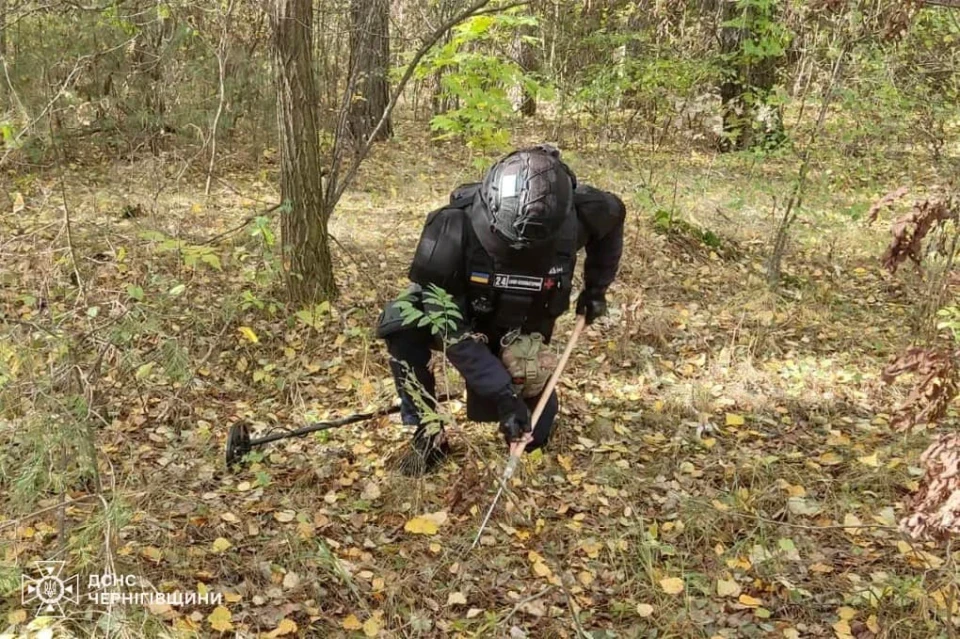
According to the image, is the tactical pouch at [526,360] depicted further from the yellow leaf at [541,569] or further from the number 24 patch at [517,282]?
the yellow leaf at [541,569]

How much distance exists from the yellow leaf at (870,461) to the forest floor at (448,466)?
0.08 meters

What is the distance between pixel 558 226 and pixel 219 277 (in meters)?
3.39

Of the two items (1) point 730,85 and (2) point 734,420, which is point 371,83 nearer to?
(1) point 730,85

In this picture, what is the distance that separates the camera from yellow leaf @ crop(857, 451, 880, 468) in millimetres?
3941

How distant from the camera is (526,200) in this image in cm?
305

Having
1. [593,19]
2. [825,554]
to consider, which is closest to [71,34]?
[593,19]

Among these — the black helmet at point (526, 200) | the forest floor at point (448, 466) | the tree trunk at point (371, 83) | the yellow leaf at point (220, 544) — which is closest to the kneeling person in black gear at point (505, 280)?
the black helmet at point (526, 200)

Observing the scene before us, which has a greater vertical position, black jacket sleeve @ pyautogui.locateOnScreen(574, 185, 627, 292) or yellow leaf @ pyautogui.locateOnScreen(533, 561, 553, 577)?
black jacket sleeve @ pyautogui.locateOnScreen(574, 185, 627, 292)

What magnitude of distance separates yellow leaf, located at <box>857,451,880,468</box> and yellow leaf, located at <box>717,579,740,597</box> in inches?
51.7

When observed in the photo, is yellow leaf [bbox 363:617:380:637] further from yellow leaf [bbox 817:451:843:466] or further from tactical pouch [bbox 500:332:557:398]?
yellow leaf [bbox 817:451:843:466]

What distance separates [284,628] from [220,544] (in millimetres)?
634

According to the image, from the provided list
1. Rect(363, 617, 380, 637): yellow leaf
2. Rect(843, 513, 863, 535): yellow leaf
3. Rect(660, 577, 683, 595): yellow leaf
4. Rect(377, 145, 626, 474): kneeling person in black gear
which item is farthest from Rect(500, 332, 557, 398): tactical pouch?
Rect(843, 513, 863, 535): yellow leaf

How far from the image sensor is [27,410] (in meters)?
2.87

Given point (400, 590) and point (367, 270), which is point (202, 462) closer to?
point (400, 590)
